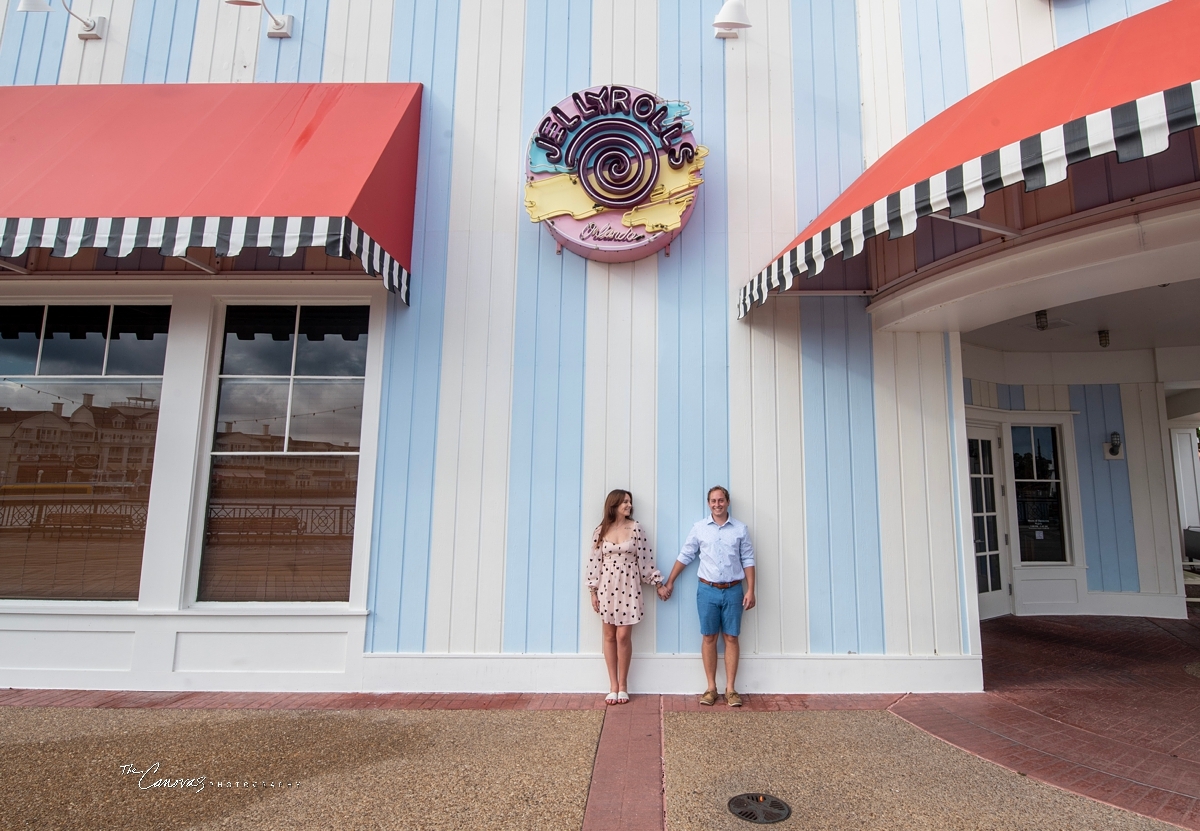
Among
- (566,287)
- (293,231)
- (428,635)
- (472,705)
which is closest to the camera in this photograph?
(293,231)

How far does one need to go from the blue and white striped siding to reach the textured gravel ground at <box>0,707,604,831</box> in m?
5.57

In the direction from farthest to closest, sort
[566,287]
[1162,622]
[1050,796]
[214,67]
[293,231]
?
1. [1162,622]
2. [214,67]
3. [566,287]
4. [293,231]
5. [1050,796]

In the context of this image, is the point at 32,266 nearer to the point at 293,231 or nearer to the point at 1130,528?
the point at 293,231

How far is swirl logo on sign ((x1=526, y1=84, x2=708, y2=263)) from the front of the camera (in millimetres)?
5121

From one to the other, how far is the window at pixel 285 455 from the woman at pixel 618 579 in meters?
2.15

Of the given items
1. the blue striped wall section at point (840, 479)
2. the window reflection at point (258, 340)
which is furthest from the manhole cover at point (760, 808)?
the window reflection at point (258, 340)

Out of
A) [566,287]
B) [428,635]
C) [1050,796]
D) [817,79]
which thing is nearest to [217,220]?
[566,287]

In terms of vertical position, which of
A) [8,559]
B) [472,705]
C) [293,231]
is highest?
[293,231]

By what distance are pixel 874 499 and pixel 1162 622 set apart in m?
5.22

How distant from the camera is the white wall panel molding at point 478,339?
196 inches

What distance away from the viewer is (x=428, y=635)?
4.94 metres

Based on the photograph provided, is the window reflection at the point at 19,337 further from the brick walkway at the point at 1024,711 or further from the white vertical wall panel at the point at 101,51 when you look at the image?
the brick walkway at the point at 1024,711

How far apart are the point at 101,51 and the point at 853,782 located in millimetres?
8680

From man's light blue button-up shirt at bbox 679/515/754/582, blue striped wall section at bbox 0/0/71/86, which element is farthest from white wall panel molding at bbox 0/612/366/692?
blue striped wall section at bbox 0/0/71/86
